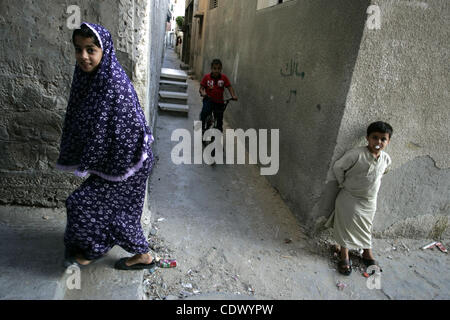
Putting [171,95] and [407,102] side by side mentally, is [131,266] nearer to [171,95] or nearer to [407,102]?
[407,102]

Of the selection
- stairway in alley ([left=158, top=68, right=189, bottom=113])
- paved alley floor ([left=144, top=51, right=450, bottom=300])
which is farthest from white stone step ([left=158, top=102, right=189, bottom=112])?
paved alley floor ([left=144, top=51, right=450, bottom=300])

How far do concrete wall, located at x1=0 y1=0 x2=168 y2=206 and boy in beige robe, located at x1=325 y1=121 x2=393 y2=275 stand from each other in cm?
192

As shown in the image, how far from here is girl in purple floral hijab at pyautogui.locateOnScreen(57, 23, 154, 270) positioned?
1.62 meters

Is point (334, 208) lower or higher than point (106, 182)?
lower

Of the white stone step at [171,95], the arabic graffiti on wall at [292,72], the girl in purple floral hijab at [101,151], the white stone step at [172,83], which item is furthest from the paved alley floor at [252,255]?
the white stone step at [172,83]

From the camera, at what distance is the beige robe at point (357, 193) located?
8.57ft

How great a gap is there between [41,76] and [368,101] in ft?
8.91

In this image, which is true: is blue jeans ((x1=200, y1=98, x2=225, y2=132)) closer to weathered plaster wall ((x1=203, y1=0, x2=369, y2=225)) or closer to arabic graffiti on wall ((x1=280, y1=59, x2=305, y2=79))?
weathered plaster wall ((x1=203, y1=0, x2=369, y2=225))

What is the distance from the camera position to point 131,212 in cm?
190

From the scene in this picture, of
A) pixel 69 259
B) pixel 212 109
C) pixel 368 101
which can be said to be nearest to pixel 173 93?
pixel 212 109

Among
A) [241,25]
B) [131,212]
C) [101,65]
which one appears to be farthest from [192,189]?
[241,25]

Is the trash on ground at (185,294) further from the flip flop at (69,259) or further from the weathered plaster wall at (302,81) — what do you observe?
the weathered plaster wall at (302,81)

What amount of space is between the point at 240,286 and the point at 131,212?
1.05 meters
